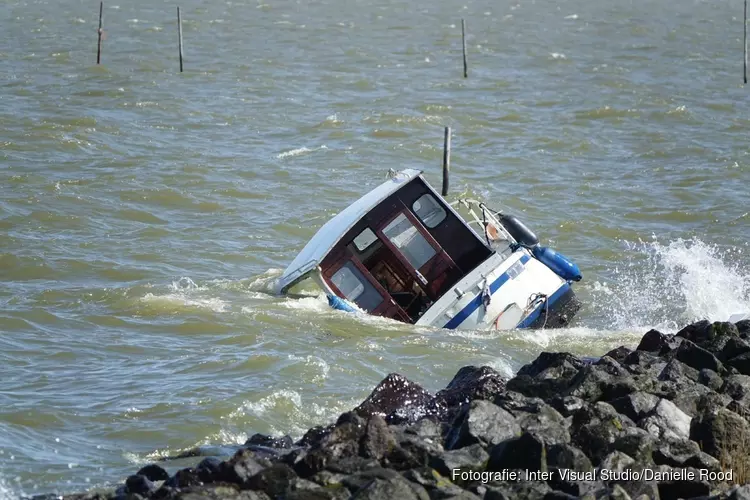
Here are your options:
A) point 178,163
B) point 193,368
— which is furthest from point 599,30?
point 193,368

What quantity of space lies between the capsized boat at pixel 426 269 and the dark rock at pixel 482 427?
19.3 feet

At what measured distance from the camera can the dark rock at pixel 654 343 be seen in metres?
13.5

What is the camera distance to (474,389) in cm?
1194

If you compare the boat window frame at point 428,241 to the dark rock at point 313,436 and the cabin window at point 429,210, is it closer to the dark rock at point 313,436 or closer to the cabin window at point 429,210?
the cabin window at point 429,210

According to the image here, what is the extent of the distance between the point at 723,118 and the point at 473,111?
22.0 feet

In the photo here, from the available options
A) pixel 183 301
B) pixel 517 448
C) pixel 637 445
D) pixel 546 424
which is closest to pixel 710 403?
pixel 637 445

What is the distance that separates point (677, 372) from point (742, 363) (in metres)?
0.99

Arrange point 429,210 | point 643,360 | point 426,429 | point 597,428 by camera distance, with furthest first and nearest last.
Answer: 1. point 429,210
2. point 643,360
3. point 426,429
4. point 597,428

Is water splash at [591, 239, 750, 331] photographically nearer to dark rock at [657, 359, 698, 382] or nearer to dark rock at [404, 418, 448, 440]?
dark rock at [657, 359, 698, 382]

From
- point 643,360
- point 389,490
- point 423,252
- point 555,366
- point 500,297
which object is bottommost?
point 500,297

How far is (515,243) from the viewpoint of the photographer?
55.1 ft

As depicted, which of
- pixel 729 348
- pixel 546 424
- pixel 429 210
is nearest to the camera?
pixel 546 424

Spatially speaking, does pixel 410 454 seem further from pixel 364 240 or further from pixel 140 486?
pixel 364 240

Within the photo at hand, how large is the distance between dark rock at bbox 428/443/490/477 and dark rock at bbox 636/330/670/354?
4.71m
